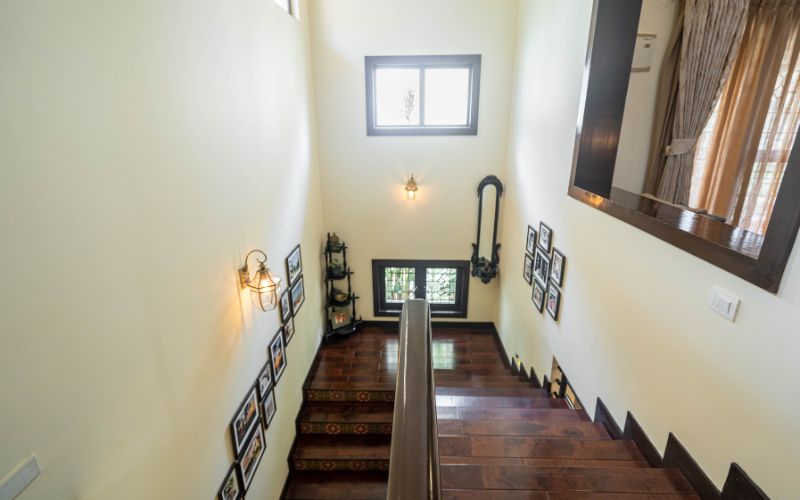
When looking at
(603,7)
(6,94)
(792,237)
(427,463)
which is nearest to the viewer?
(427,463)

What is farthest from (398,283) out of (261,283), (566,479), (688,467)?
(688,467)

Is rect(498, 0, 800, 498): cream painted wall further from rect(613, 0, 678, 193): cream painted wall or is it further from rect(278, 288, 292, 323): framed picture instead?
rect(278, 288, 292, 323): framed picture

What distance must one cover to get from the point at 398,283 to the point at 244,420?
337cm

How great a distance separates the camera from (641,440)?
6.90ft

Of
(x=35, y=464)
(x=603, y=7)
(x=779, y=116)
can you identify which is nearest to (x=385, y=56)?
(x=603, y=7)

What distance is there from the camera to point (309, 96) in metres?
4.52

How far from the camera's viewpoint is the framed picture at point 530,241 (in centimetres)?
393

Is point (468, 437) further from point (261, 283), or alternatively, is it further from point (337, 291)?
point (337, 291)

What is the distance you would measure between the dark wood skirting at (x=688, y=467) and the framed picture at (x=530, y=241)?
2309 mm

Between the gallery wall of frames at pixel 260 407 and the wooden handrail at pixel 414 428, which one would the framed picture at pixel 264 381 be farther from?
the wooden handrail at pixel 414 428

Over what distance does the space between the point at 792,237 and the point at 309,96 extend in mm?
4568

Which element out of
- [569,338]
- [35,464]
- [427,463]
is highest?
[427,463]

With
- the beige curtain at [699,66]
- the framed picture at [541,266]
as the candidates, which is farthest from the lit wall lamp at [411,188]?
the beige curtain at [699,66]

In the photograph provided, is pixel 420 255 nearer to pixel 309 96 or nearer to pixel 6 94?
pixel 309 96
